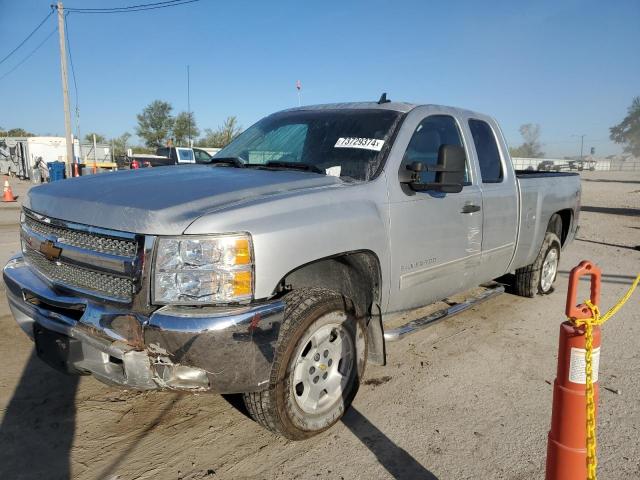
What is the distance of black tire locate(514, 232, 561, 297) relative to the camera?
17.9 feet

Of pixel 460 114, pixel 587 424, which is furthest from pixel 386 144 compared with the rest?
pixel 587 424

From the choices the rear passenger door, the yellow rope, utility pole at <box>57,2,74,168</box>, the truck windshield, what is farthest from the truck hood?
utility pole at <box>57,2,74,168</box>

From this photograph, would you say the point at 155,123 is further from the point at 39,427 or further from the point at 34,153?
the point at 39,427

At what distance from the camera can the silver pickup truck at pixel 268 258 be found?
2.23 m

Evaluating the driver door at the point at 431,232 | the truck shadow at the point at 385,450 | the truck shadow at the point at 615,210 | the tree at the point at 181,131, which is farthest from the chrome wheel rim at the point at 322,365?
the tree at the point at 181,131

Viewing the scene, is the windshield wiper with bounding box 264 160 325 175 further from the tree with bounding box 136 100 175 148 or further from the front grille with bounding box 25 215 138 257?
the tree with bounding box 136 100 175 148

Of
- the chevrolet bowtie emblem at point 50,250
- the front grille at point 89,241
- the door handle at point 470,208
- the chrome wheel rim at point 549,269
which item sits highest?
the door handle at point 470,208

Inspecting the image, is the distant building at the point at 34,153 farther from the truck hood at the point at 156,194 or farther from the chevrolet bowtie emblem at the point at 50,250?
the chevrolet bowtie emblem at the point at 50,250

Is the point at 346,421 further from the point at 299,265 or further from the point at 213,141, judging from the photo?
the point at 213,141

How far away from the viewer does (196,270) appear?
2.22m

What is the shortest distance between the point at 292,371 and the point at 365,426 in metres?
0.71

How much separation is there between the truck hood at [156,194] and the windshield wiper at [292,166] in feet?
0.33

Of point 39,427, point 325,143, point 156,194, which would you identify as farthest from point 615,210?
point 39,427

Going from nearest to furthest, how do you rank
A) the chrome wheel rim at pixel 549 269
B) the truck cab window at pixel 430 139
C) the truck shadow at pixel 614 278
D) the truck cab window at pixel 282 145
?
the truck cab window at pixel 430 139 → the truck cab window at pixel 282 145 → the chrome wheel rim at pixel 549 269 → the truck shadow at pixel 614 278
